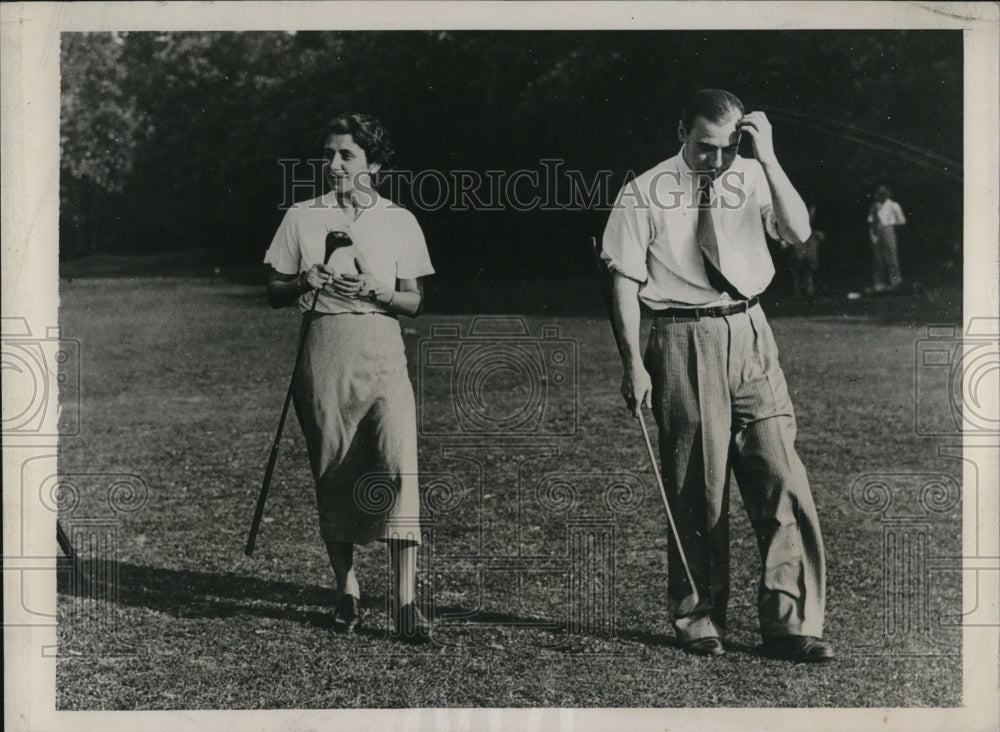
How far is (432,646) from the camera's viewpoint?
6.57m

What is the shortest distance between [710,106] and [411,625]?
3.02m

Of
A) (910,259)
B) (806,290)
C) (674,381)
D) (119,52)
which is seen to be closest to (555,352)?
(674,381)

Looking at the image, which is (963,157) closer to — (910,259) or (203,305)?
(910,259)

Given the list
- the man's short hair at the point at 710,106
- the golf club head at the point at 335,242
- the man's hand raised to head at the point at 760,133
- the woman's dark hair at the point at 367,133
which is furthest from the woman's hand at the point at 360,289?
the man's hand raised to head at the point at 760,133

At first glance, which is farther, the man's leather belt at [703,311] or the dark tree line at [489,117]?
the dark tree line at [489,117]

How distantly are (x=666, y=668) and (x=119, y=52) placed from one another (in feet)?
13.9

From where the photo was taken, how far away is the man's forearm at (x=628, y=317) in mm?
6512

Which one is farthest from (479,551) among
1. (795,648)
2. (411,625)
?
(795,648)

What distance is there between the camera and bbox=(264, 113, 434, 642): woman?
657 centimetres

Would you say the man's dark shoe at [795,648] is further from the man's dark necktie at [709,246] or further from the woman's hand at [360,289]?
the woman's hand at [360,289]

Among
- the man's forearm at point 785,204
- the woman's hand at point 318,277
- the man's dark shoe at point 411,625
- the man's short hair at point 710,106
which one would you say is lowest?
the man's dark shoe at point 411,625

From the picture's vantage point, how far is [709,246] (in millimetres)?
6469

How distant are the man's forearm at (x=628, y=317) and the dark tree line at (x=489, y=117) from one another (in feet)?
0.91

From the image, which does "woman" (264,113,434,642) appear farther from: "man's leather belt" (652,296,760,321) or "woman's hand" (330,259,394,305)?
"man's leather belt" (652,296,760,321)
